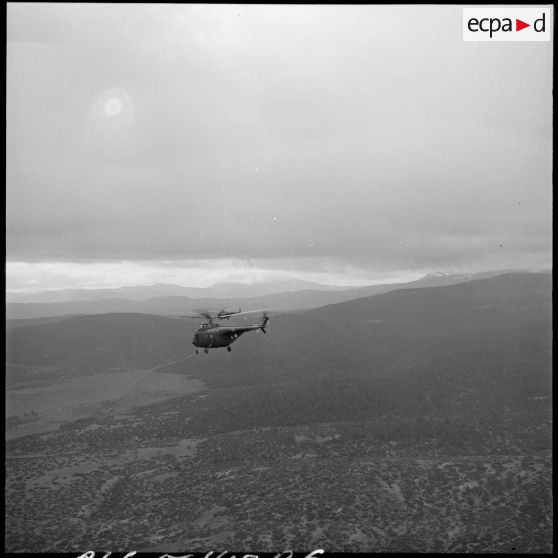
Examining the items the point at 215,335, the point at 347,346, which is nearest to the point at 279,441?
the point at 215,335

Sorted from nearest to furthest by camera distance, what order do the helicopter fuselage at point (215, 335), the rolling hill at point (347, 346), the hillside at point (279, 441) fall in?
the helicopter fuselage at point (215, 335) → the hillside at point (279, 441) → the rolling hill at point (347, 346)

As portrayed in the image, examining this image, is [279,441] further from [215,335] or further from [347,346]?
[347,346]

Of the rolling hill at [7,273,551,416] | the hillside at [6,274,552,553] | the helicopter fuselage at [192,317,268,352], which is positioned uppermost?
the helicopter fuselage at [192,317,268,352]

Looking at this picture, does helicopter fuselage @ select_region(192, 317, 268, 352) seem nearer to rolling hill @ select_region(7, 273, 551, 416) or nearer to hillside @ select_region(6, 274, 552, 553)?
hillside @ select_region(6, 274, 552, 553)

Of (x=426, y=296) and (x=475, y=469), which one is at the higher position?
(x=426, y=296)

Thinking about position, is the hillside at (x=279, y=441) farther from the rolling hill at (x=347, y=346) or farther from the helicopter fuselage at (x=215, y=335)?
the helicopter fuselage at (x=215, y=335)

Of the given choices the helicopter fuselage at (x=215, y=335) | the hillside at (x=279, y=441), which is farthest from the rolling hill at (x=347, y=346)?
the helicopter fuselage at (x=215, y=335)

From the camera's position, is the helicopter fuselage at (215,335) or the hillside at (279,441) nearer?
the helicopter fuselage at (215,335)

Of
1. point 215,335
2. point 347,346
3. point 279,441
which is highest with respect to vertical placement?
point 215,335

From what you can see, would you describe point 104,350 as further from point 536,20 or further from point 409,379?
point 536,20

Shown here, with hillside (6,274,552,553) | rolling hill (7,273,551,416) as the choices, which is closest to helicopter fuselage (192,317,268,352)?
hillside (6,274,552,553)

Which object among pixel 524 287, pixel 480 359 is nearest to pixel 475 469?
pixel 480 359
